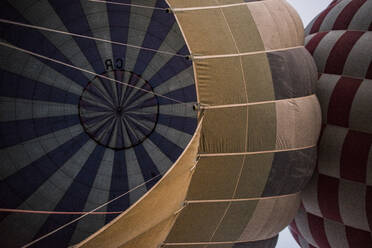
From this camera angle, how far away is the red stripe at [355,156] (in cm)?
272

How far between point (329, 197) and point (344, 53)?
1.36 meters

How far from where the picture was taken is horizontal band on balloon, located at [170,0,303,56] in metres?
2.48

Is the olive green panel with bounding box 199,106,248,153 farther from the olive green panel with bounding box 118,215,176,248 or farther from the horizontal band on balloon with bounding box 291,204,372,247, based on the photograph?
the horizontal band on balloon with bounding box 291,204,372,247

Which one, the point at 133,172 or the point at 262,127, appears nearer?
the point at 262,127

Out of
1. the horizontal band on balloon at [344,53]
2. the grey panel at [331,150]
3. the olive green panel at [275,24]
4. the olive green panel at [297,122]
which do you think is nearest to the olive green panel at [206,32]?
the olive green panel at [275,24]

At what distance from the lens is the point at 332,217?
300 centimetres

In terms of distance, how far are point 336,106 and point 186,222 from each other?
1719 mm

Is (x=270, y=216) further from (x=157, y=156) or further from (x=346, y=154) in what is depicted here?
(x=157, y=156)

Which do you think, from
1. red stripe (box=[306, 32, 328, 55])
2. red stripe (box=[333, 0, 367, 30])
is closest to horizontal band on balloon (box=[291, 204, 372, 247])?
red stripe (box=[306, 32, 328, 55])

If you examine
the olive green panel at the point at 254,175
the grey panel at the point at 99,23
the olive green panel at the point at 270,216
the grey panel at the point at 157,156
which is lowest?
the olive green panel at the point at 270,216

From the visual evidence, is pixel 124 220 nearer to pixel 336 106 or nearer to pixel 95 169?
pixel 336 106

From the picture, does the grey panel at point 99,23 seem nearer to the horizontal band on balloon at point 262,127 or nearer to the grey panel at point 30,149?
the grey panel at point 30,149

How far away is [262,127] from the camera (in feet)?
8.47

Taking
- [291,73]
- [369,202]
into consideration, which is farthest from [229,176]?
[369,202]
